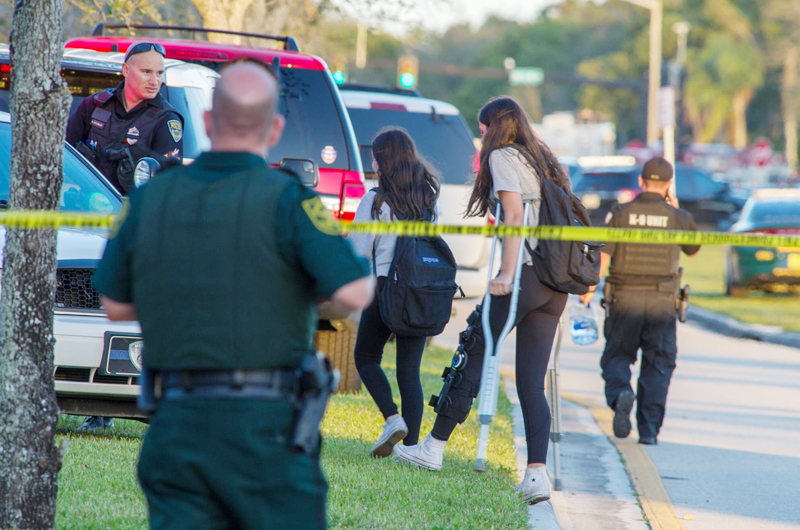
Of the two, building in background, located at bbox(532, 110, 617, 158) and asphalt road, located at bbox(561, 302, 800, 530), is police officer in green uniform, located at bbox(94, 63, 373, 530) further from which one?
building in background, located at bbox(532, 110, 617, 158)

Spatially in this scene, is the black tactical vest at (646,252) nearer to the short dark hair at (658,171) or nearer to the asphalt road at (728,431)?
the short dark hair at (658,171)

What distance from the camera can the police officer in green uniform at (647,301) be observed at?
26.0ft

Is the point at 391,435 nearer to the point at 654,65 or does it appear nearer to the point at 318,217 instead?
the point at 318,217

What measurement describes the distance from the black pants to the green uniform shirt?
5.43 metres

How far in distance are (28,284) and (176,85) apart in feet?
10.7

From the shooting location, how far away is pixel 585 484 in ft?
21.9

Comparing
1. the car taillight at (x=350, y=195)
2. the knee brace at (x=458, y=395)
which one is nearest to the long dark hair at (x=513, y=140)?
the knee brace at (x=458, y=395)

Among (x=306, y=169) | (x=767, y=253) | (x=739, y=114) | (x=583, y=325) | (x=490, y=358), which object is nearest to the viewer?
(x=490, y=358)

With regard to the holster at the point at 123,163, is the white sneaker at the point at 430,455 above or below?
below

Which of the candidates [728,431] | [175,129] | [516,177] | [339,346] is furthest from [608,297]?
[175,129]

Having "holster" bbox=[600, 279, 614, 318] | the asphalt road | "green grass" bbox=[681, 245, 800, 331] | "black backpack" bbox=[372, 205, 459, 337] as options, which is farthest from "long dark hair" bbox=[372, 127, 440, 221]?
"green grass" bbox=[681, 245, 800, 331]

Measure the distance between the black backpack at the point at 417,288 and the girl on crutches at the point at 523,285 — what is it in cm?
24

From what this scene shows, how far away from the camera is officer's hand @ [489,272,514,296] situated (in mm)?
5293

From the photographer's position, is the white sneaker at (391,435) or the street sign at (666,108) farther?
the street sign at (666,108)
